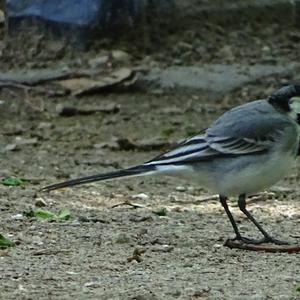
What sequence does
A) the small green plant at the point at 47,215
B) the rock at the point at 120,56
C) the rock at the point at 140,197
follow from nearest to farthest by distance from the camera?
the small green plant at the point at 47,215 < the rock at the point at 140,197 < the rock at the point at 120,56

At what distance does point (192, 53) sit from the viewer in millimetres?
11234

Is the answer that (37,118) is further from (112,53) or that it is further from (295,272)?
(295,272)

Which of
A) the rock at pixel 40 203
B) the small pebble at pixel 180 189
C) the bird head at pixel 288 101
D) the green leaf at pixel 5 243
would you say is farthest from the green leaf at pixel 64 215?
the small pebble at pixel 180 189

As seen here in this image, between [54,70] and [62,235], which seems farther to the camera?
[54,70]

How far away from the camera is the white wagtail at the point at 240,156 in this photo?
6609mm

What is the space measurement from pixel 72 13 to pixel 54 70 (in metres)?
0.52

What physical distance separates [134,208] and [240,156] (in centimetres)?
123

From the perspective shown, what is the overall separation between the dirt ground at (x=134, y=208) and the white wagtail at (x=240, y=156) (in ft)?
1.04

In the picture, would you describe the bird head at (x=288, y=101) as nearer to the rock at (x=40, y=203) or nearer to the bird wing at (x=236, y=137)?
the bird wing at (x=236, y=137)

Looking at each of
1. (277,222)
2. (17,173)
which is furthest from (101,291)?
(17,173)

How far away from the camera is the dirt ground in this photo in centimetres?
550

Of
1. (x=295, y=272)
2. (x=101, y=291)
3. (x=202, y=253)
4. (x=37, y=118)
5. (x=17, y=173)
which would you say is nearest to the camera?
(x=101, y=291)

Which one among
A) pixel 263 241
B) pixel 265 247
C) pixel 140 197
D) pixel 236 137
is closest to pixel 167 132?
pixel 140 197

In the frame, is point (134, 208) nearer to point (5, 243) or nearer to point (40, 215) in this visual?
point (40, 215)
